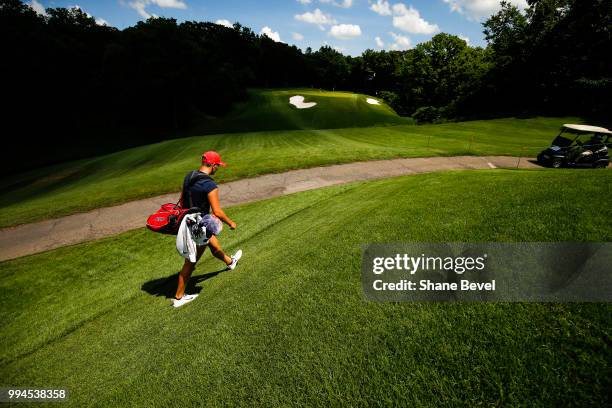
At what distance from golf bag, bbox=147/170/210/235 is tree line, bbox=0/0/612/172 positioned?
36556mm

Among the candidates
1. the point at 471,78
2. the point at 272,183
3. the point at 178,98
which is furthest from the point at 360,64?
the point at 272,183

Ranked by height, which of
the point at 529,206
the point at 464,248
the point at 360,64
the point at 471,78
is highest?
the point at 360,64

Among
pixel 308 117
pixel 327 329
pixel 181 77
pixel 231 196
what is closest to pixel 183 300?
pixel 327 329

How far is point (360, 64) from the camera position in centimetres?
10375

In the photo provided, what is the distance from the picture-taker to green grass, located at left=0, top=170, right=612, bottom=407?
8.70ft

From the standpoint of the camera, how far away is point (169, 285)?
6.80m

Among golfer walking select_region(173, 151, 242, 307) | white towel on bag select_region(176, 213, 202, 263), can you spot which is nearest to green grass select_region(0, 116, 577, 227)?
golfer walking select_region(173, 151, 242, 307)

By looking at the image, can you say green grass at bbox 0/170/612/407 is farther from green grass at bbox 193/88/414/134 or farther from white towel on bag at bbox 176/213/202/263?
green grass at bbox 193/88/414/134

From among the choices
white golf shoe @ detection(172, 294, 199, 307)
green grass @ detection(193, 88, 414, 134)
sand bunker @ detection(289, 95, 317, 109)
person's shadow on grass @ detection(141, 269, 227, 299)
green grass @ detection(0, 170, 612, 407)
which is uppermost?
sand bunker @ detection(289, 95, 317, 109)

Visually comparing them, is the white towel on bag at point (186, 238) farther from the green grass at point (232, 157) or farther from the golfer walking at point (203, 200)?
the green grass at point (232, 157)

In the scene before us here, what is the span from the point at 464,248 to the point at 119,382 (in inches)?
204

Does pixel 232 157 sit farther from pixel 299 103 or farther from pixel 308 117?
pixel 299 103

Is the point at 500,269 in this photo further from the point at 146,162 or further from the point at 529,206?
the point at 146,162

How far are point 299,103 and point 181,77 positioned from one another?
2002 centimetres
